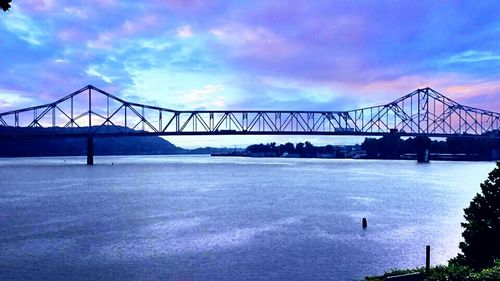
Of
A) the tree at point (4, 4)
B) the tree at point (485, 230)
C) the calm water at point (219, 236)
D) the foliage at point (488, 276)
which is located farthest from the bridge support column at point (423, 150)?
the tree at point (4, 4)

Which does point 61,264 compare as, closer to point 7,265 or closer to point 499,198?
point 7,265

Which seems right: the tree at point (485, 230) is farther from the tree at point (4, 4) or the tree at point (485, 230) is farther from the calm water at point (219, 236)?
the tree at point (4, 4)

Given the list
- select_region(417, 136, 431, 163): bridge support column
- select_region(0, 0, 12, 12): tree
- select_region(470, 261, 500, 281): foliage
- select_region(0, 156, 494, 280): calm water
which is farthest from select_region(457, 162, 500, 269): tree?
select_region(417, 136, 431, 163): bridge support column

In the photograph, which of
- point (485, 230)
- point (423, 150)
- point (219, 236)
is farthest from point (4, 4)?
point (423, 150)

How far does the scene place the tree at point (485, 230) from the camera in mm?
17359

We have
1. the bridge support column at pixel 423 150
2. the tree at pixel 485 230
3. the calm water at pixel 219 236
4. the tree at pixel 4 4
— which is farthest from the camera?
the bridge support column at pixel 423 150

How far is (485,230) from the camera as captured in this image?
1767 centimetres

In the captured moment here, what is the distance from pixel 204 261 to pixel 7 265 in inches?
353

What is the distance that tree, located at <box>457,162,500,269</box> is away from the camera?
17359mm

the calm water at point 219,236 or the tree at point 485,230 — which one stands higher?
the tree at point 485,230

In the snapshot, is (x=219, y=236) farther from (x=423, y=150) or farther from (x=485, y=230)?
(x=423, y=150)

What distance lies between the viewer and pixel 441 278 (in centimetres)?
1355

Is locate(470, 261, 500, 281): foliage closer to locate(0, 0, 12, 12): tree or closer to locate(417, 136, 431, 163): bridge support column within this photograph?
locate(0, 0, 12, 12): tree

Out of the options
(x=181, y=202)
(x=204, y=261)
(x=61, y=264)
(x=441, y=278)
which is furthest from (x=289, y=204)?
(x=441, y=278)
